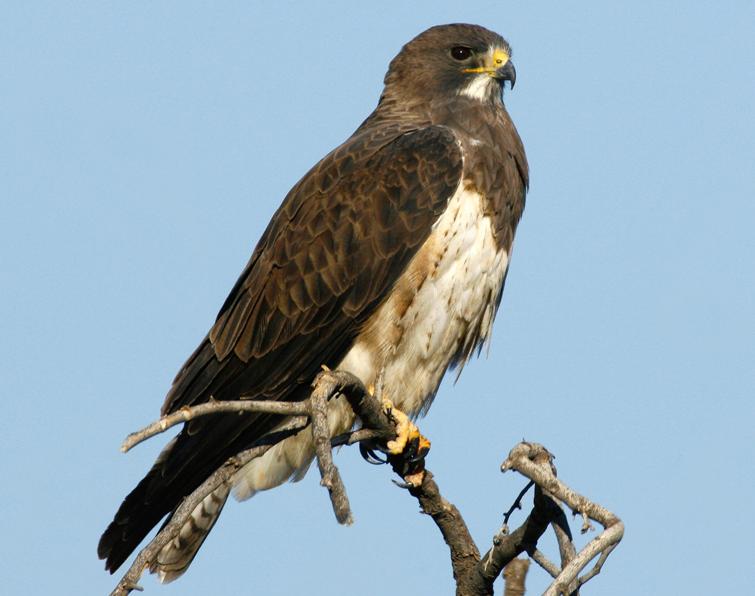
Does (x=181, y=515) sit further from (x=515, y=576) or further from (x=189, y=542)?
(x=189, y=542)

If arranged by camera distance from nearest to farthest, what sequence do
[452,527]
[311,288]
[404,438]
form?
[452,527] < [404,438] < [311,288]

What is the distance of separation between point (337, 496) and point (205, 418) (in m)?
2.71

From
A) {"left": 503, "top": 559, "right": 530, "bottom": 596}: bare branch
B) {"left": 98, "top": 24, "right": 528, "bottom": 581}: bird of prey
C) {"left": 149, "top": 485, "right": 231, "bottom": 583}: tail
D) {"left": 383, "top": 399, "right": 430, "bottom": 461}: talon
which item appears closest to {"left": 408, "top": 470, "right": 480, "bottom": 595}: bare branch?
{"left": 383, "top": 399, "right": 430, "bottom": 461}: talon

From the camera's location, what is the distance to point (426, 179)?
19.3 ft

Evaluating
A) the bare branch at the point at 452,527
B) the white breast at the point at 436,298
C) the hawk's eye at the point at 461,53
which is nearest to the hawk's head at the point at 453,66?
the hawk's eye at the point at 461,53

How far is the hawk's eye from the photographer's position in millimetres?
6914

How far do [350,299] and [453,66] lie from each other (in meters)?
1.76

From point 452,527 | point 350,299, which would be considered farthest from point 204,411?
point 350,299

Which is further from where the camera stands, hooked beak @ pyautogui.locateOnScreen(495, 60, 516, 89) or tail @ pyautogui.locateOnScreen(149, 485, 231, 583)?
hooked beak @ pyautogui.locateOnScreen(495, 60, 516, 89)


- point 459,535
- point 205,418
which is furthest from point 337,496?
point 205,418

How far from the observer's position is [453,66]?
22.6 ft

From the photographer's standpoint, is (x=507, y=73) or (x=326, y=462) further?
(x=507, y=73)

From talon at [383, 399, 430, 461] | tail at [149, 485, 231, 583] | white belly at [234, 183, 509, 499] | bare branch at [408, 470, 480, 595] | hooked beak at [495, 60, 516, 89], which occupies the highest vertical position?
hooked beak at [495, 60, 516, 89]

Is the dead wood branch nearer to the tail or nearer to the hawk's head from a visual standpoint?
the tail
